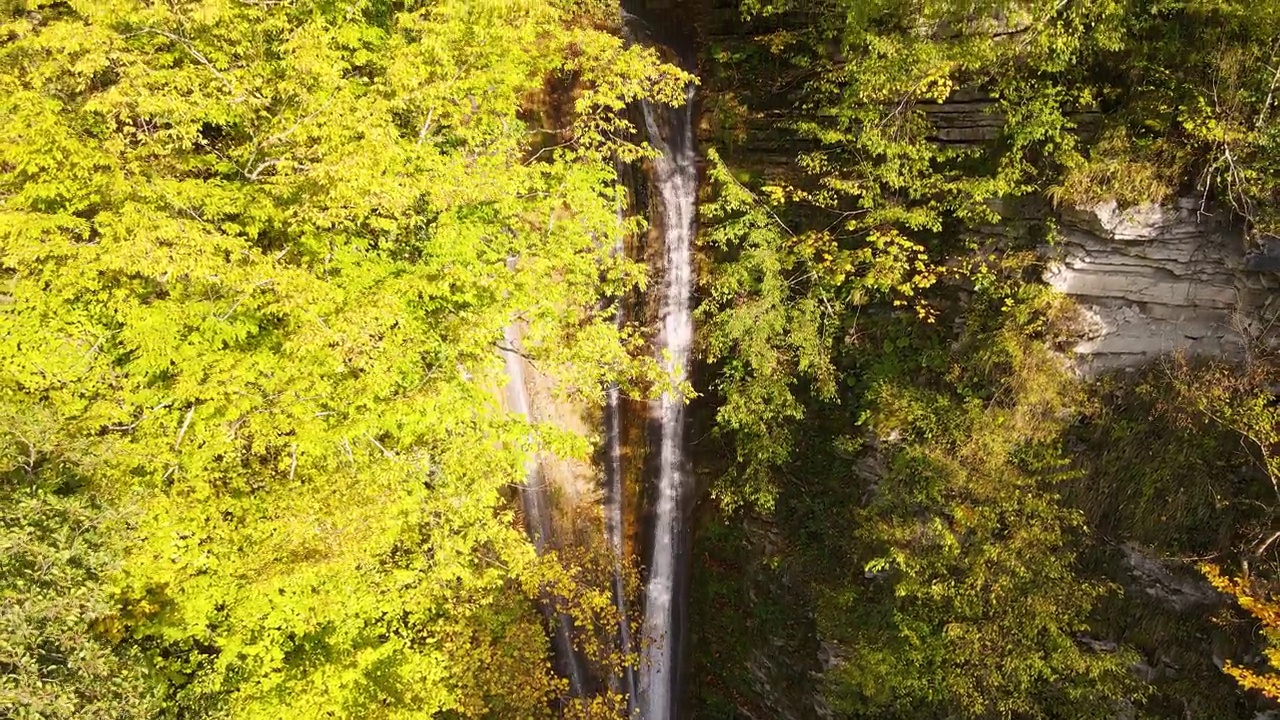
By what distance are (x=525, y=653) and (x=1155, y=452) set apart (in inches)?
459

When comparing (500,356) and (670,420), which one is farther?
(670,420)

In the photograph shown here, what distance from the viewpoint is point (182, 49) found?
8.16m

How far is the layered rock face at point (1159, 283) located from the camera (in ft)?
28.5

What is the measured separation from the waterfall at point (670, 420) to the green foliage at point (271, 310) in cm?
491

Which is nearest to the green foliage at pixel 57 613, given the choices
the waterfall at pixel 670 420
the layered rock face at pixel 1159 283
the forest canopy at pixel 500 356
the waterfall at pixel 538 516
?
the forest canopy at pixel 500 356

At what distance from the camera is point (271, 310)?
7945 mm

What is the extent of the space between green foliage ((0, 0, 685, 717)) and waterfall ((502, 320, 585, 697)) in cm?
356

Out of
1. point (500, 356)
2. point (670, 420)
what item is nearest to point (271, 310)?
point (500, 356)

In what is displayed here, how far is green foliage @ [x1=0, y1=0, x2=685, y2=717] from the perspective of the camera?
745cm

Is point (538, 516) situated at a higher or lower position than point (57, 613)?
A: lower

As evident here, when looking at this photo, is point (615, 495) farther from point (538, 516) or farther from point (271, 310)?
point (271, 310)

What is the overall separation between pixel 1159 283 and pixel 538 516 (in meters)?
12.3

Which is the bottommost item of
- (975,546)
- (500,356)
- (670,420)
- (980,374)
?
(975,546)

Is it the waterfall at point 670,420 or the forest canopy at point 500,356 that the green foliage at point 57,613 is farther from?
the waterfall at point 670,420
